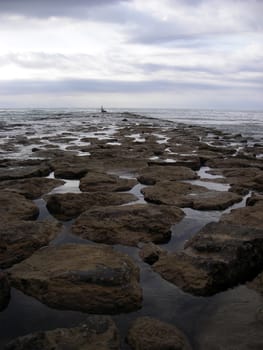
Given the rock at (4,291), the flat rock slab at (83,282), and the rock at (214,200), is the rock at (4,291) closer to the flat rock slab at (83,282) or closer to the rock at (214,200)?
the flat rock slab at (83,282)

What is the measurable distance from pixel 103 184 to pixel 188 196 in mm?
1749

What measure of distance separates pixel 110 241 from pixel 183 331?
176 cm

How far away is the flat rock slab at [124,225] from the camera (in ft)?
15.0

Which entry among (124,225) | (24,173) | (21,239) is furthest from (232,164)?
(21,239)

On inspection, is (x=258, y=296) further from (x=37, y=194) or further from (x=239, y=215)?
(x=37, y=194)

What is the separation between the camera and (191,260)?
3.72 m

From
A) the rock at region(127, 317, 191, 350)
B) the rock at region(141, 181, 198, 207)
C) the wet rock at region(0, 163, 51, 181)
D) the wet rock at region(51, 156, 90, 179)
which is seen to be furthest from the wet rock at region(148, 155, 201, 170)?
the rock at region(127, 317, 191, 350)

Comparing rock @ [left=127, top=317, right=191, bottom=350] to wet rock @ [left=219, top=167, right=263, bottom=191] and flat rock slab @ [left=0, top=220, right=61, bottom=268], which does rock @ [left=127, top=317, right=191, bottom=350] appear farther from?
wet rock @ [left=219, top=167, right=263, bottom=191]

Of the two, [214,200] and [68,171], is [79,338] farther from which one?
[68,171]

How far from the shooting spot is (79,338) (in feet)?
8.66

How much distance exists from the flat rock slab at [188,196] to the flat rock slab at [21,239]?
2.15 meters

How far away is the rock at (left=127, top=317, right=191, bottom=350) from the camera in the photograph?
2641mm

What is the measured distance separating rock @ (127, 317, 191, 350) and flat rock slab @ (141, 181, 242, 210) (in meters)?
3.25

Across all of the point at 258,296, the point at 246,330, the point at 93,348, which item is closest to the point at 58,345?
the point at 93,348
